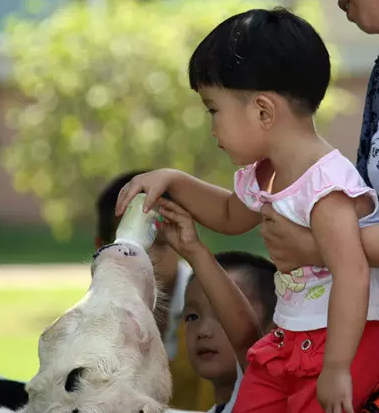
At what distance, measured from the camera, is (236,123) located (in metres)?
2.91

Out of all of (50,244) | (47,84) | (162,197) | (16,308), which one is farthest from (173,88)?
(162,197)

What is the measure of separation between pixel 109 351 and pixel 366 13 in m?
1.16

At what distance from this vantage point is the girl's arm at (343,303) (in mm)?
2645

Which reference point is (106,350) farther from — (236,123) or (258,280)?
(258,280)

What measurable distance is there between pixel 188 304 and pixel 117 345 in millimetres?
1396

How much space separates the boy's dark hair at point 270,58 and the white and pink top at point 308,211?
0.20 meters

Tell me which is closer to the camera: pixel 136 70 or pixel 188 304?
pixel 188 304

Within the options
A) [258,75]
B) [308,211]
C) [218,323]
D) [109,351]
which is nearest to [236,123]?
[258,75]

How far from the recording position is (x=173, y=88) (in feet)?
42.9

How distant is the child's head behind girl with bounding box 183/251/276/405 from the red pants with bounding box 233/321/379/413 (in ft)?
3.11

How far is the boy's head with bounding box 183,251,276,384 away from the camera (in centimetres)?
411

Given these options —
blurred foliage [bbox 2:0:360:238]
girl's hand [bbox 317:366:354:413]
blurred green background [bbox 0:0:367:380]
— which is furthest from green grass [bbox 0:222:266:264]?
girl's hand [bbox 317:366:354:413]

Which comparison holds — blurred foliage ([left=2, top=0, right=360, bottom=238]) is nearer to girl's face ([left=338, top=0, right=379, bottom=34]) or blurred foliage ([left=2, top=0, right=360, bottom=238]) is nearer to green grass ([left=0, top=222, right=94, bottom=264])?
green grass ([left=0, top=222, right=94, bottom=264])

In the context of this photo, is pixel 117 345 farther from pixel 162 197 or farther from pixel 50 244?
pixel 50 244
